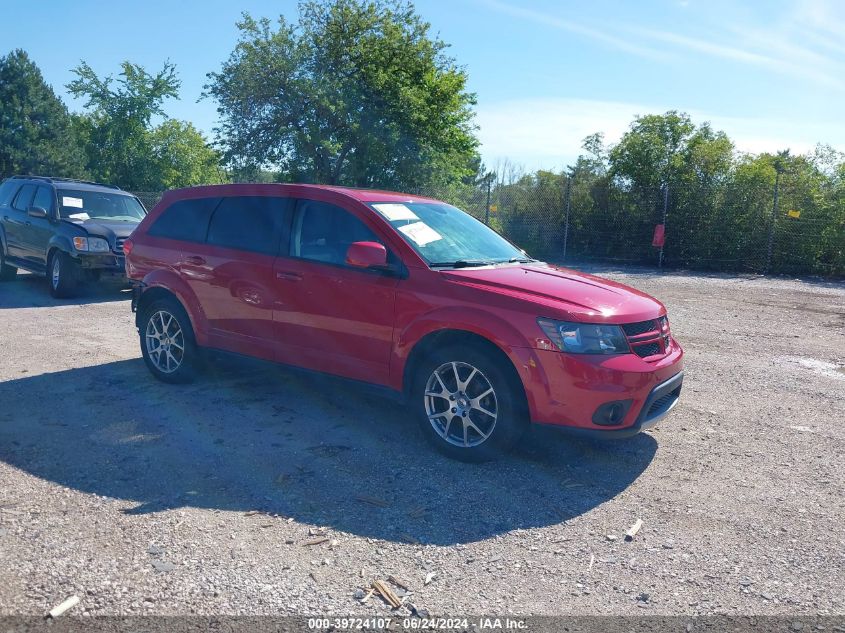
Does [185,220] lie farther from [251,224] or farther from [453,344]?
[453,344]

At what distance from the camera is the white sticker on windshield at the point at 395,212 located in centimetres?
540

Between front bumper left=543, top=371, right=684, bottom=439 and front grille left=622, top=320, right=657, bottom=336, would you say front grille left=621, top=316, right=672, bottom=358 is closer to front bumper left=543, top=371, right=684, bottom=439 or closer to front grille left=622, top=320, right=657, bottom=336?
front grille left=622, top=320, right=657, bottom=336

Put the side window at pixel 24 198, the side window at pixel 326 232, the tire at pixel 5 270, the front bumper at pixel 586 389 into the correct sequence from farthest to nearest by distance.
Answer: the tire at pixel 5 270 < the side window at pixel 24 198 < the side window at pixel 326 232 < the front bumper at pixel 586 389

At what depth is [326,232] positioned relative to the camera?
5547 mm

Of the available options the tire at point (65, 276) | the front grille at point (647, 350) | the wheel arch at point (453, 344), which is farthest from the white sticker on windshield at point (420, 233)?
the tire at point (65, 276)

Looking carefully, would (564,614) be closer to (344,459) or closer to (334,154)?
(344,459)

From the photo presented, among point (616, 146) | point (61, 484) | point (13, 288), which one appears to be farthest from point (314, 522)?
point (616, 146)

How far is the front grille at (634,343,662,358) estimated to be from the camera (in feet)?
15.2

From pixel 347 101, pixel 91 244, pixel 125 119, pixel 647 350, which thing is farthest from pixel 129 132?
pixel 647 350

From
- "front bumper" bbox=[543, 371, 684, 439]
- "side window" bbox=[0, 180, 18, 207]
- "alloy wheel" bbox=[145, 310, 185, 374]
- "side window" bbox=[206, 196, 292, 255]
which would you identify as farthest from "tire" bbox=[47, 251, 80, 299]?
"front bumper" bbox=[543, 371, 684, 439]

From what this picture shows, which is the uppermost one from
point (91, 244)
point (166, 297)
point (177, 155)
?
point (177, 155)

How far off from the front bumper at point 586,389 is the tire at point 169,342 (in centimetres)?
326

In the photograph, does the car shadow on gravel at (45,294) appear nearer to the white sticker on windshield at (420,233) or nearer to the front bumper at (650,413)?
the white sticker on windshield at (420,233)

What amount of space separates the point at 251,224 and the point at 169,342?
1.37 m
